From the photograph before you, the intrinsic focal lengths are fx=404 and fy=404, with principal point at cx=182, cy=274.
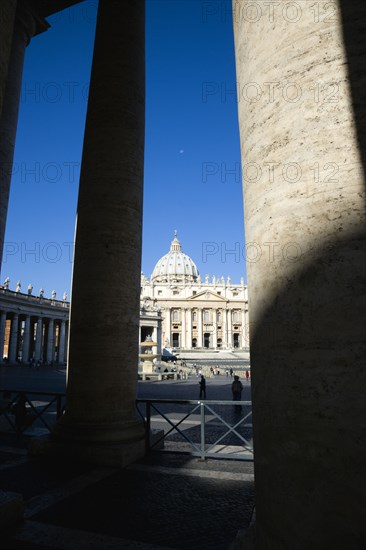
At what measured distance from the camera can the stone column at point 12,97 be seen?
10.8 metres

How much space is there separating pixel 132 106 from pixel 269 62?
20.3 feet

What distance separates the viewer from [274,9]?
2961 mm

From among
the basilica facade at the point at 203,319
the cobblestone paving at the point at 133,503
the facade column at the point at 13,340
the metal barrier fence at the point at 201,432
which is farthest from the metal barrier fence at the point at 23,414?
the basilica facade at the point at 203,319

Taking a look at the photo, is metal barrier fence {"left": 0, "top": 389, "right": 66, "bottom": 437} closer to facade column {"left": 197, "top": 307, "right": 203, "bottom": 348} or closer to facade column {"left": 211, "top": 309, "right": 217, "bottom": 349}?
facade column {"left": 197, "top": 307, "right": 203, "bottom": 348}

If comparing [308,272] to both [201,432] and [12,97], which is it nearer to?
[201,432]

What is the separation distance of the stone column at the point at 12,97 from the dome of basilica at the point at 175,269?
14764cm

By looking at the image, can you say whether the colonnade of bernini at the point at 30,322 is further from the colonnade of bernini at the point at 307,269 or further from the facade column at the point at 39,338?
the colonnade of bernini at the point at 307,269

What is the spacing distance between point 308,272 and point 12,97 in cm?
1158

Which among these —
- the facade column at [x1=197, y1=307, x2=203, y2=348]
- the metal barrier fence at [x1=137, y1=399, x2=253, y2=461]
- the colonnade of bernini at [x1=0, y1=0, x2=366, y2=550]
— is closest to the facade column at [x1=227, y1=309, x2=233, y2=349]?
the facade column at [x1=197, y1=307, x2=203, y2=348]

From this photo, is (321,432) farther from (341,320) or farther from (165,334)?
(165,334)

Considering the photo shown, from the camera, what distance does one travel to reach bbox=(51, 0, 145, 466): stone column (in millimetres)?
7355

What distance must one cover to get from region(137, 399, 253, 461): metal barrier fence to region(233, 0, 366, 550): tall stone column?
4.53 m

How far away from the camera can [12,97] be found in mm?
11328

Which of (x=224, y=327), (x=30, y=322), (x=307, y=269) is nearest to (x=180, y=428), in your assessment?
(x=307, y=269)
